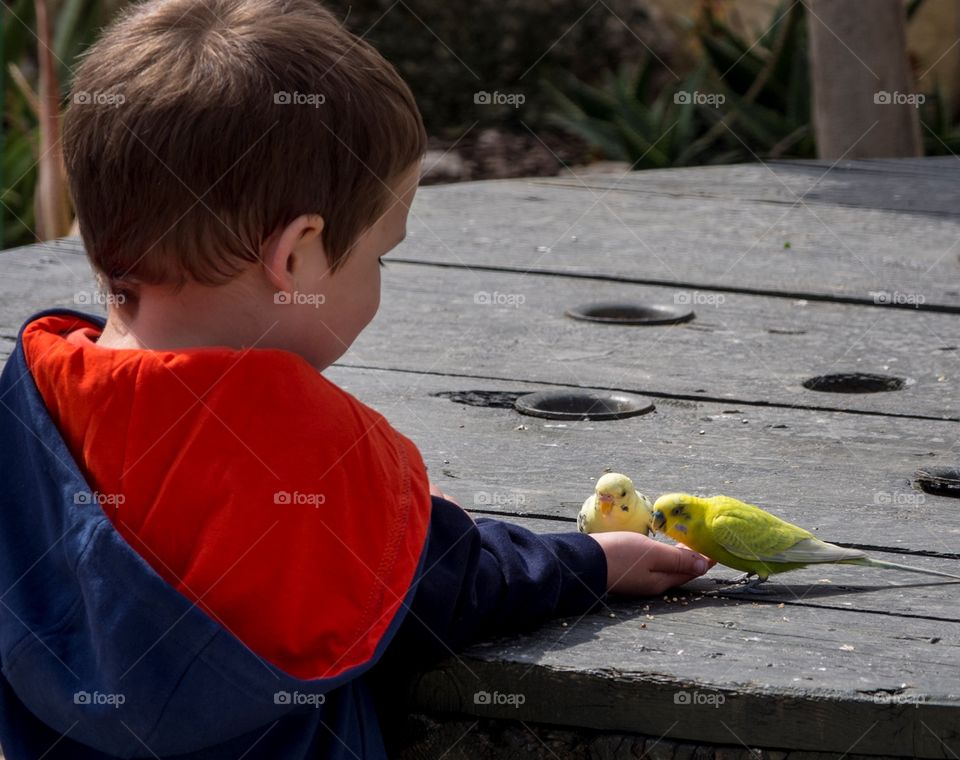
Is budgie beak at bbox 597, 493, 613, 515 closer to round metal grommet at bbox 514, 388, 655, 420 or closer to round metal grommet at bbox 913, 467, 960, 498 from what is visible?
round metal grommet at bbox 913, 467, 960, 498

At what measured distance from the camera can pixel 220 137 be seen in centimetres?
162

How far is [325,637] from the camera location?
5.32 feet

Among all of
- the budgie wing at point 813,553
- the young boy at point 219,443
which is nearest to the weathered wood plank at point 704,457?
the budgie wing at point 813,553

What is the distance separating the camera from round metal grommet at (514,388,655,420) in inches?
112

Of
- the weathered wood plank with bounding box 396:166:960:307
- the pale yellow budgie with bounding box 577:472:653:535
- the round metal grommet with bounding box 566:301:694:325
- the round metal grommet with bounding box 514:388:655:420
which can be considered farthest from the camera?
the weathered wood plank with bounding box 396:166:960:307

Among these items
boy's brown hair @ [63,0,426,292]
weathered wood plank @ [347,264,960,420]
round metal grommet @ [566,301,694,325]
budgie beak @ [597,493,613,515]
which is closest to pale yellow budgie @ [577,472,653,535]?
budgie beak @ [597,493,613,515]

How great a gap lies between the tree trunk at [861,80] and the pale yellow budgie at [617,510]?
468cm

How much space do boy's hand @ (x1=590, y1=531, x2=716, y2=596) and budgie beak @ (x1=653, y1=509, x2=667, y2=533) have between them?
0.03m

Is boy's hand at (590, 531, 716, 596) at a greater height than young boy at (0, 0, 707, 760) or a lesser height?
lesser

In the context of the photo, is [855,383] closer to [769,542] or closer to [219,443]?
[769,542]

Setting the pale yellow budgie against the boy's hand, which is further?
the pale yellow budgie

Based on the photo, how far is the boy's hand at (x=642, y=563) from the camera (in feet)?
6.33

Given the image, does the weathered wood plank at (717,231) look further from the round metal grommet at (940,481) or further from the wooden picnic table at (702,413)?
the round metal grommet at (940,481)

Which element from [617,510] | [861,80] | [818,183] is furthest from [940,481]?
[861,80]
